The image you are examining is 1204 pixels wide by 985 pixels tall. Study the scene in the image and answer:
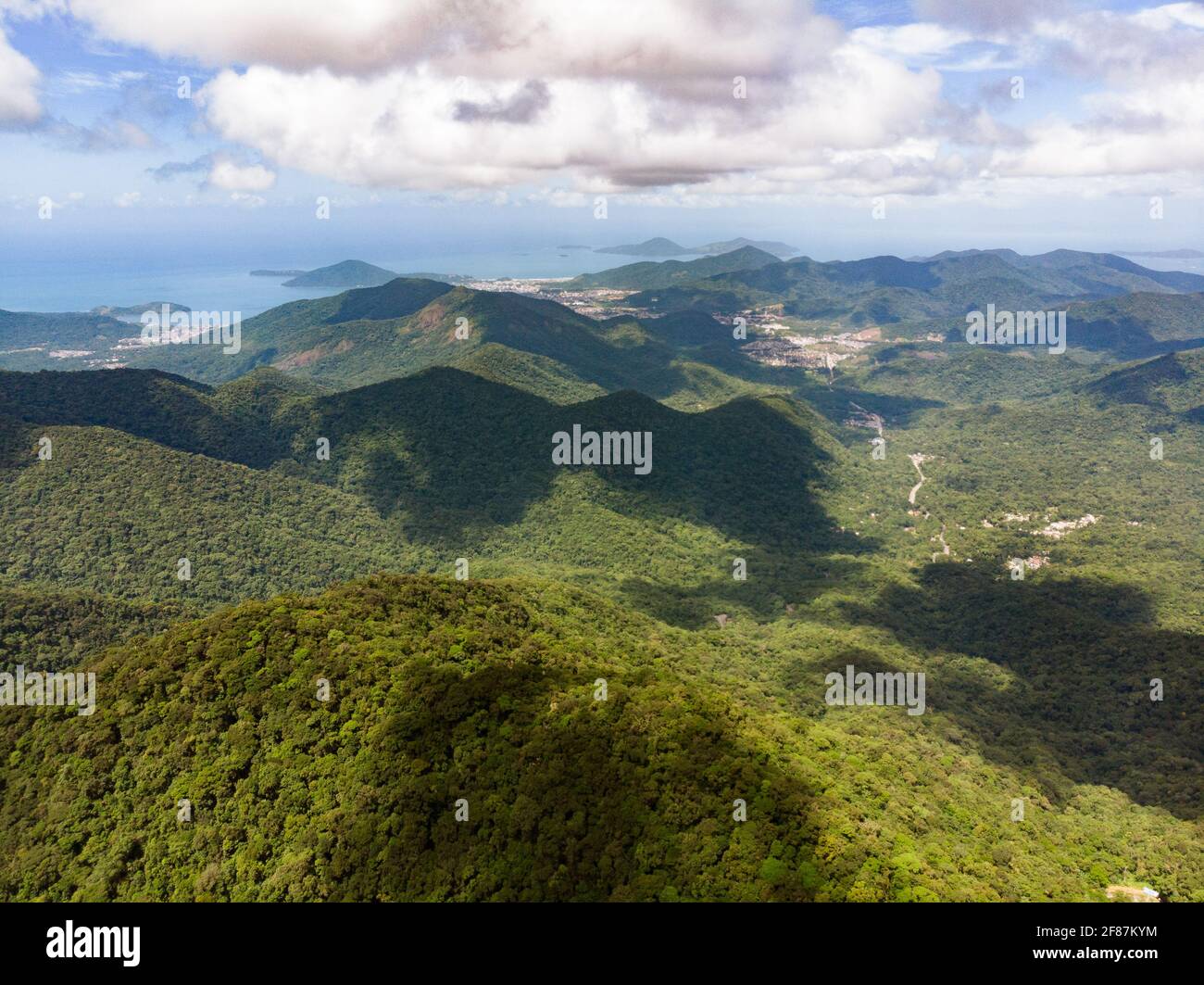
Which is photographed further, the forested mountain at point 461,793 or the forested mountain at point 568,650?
the forested mountain at point 568,650

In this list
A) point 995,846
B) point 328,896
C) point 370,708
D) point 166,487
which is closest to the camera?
point 328,896

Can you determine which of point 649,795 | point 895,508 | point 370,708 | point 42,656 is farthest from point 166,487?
point 895,508

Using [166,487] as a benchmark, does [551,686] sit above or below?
below

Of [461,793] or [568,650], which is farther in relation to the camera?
[568,650]

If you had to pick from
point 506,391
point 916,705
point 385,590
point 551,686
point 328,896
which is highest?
point 506,391

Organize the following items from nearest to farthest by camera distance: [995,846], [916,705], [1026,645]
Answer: [995,846] → [916,705] → [1026,645]

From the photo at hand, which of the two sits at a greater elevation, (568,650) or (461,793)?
(568,650)

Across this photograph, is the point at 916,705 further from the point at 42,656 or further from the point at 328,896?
the point at 42,656

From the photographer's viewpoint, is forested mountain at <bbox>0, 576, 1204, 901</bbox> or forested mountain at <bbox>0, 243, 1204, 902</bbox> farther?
forested mountain at <bbox>0, 243, 1204, 902</bbox>

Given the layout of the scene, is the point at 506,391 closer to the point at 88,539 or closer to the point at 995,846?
the point at 88,539

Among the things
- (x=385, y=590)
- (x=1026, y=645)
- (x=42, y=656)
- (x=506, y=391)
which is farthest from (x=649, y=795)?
(x=506, y=391)
